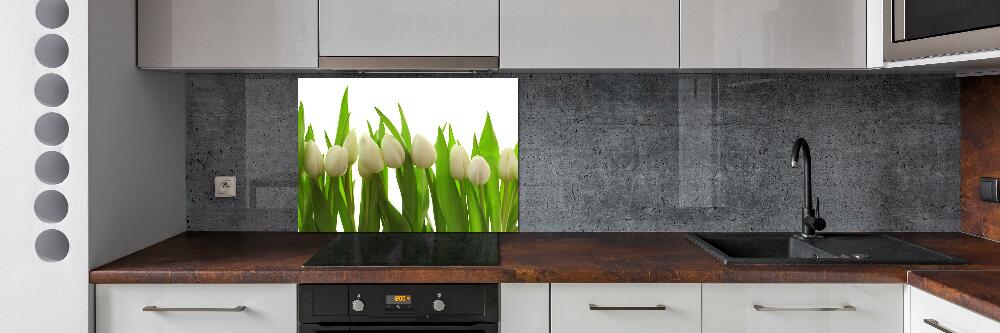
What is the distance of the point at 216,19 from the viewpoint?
2195mm

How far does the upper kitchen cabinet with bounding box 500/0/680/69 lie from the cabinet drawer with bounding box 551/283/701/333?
0.67 metres

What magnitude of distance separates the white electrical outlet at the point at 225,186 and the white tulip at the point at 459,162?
29.7 inches

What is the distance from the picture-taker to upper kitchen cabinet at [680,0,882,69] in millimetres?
2203

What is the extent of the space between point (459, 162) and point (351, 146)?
378mm

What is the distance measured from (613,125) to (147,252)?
1518mm

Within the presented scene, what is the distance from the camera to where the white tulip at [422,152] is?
2.60 m

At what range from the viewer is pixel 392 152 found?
2.60 metres
